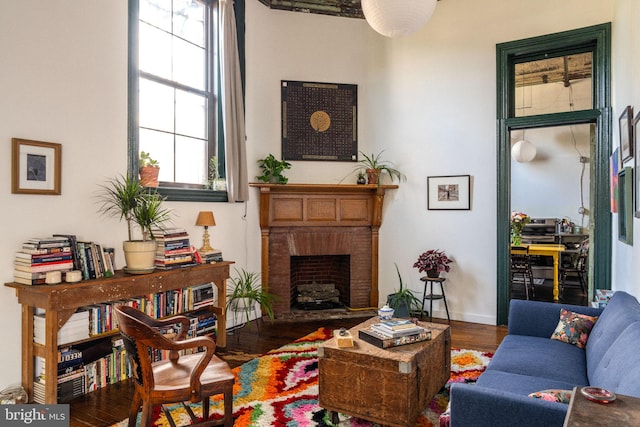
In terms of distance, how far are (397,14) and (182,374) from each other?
286cm

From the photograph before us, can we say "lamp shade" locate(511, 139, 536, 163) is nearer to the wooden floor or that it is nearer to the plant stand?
the plant stand

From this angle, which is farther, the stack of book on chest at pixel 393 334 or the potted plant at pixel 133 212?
the potted plant at pixel 133 212

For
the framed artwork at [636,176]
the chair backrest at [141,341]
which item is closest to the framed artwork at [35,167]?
the chair backrest at [141,341]

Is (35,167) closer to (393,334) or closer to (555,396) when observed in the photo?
(393,334)

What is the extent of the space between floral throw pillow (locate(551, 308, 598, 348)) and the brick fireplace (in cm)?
284

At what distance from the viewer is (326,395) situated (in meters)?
2.70

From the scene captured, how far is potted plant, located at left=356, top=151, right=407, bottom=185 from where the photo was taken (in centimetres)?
561

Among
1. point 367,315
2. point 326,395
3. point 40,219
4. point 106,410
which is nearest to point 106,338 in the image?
point 106,410

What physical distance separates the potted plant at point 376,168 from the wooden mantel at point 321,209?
0.15m

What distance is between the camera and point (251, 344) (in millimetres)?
4352

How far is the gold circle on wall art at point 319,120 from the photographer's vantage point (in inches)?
222

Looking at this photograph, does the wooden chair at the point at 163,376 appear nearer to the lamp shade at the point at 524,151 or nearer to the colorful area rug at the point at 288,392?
the colorful area rug at the point at 288,392

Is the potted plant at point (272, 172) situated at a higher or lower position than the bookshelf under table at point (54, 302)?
higher

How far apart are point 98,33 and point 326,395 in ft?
11.1
